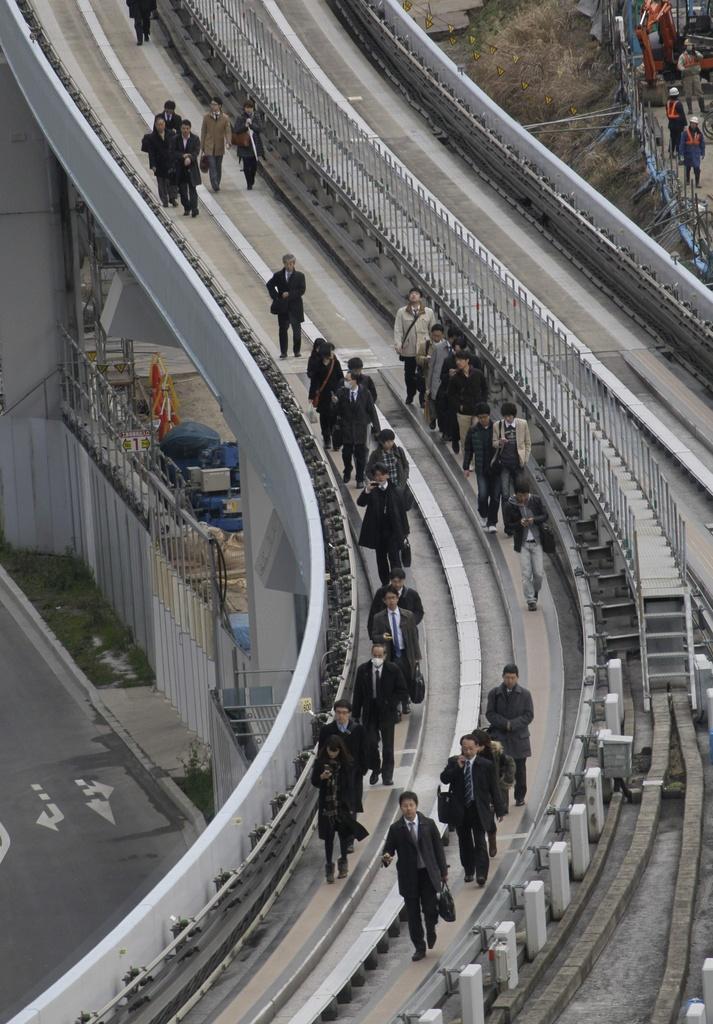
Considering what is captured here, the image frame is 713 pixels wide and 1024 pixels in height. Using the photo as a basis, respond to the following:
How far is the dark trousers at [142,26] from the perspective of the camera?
1732 inches

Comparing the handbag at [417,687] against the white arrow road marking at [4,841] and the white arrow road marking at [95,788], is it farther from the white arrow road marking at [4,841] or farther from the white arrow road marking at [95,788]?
the white arrow road marking at [95,788]

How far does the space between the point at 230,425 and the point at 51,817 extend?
7421 millimetres

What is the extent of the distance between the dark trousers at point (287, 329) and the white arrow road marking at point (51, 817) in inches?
331

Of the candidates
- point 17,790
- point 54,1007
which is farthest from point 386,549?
point 17,790

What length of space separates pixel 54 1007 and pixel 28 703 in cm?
2435

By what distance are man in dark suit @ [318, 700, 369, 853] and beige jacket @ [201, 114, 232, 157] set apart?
18508 millimetres

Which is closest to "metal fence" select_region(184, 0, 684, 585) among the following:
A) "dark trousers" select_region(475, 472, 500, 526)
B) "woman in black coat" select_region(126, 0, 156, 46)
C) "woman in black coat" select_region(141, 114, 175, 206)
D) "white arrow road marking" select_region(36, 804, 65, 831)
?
"woman in black coat" select_region(126, 0, 156, 46)

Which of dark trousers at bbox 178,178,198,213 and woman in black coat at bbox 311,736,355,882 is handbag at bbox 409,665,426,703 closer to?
woman in black coat at bbox 311,736,355,882

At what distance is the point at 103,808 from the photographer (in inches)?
1367

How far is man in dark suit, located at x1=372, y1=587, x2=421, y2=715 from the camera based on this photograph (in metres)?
20.4

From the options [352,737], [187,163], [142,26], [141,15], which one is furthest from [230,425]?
[142,26]

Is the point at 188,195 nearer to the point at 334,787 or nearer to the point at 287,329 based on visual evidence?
the point at 287,329

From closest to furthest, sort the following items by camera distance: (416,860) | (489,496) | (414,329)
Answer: (416,860) < (489,496) < (414,329)

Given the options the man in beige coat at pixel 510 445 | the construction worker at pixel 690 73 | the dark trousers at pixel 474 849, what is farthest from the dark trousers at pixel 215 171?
the dark trousers at pixel 474 849
